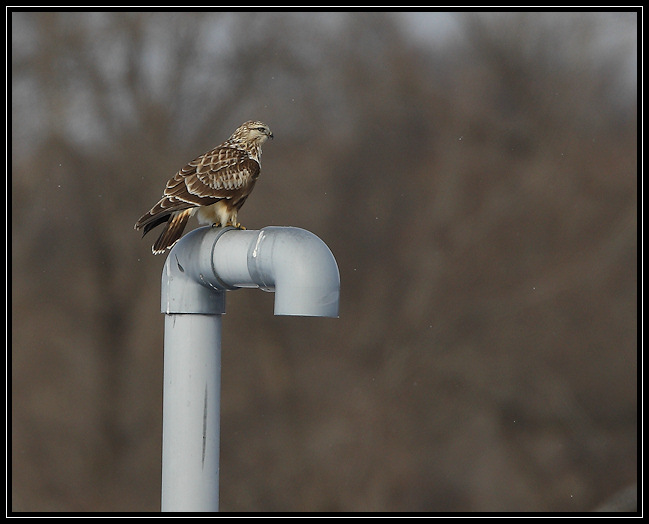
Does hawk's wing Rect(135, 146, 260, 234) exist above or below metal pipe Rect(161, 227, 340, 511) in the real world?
above

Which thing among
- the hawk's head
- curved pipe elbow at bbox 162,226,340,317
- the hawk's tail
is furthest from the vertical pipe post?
the hawk's head

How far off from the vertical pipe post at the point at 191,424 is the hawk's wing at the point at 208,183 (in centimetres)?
45

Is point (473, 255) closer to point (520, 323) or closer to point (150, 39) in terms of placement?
point (520, 323)

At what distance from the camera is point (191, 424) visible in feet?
6.37

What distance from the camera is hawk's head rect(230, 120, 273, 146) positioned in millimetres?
3121

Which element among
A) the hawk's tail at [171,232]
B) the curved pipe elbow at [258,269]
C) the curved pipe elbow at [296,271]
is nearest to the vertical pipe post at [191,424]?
the curved pipe elbow at [258,269]

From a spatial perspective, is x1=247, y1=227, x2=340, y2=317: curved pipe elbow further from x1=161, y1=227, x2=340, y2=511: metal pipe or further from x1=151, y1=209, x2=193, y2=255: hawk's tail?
x1=151, y1=209, x2=193, y2=255: hawk's tail

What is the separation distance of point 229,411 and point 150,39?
161 inches

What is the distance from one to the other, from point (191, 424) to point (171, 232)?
677 millimetres

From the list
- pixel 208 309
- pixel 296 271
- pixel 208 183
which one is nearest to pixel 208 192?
pixel 208 183

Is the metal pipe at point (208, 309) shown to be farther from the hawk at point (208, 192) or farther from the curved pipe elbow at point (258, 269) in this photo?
the hawk at point (208, 192)

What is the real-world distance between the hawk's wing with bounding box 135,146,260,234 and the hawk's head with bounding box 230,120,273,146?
168mm

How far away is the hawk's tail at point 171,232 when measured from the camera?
7.78ft

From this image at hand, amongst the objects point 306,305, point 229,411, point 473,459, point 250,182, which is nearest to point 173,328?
point 306,305
